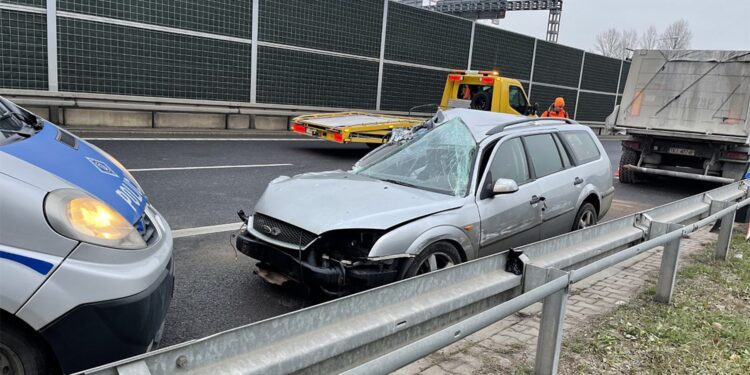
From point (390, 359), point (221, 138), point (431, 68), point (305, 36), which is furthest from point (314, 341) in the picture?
point (431, 68)

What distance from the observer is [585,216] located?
20.1ft

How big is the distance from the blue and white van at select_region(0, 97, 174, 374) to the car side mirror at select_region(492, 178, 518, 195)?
9.01ft

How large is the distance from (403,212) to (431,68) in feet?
60.3

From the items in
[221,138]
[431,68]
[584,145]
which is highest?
[431,68]

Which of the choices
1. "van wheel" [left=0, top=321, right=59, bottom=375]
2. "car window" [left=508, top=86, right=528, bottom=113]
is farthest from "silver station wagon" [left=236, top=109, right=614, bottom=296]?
"car window" [left=508, top=86, right=528, bottom=113]

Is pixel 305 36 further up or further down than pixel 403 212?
further up

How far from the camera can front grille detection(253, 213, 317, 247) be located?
13.0ft

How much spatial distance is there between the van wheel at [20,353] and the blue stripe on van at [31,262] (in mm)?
240

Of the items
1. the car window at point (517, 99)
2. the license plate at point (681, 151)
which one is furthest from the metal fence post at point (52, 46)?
the license plate at point (681, 151)

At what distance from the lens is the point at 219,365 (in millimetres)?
1793

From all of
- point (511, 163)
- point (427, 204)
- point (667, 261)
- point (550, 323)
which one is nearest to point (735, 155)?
point (667, 261)

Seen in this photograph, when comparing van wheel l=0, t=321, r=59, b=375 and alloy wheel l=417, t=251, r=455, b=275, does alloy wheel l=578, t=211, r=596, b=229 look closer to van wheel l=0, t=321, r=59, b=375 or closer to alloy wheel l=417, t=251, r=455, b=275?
alloy wheel l=417, t=251, r=455, b=275

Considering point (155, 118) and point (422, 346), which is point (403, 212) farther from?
point (155, 118)

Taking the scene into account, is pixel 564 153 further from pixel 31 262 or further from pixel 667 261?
pixel 31 262
